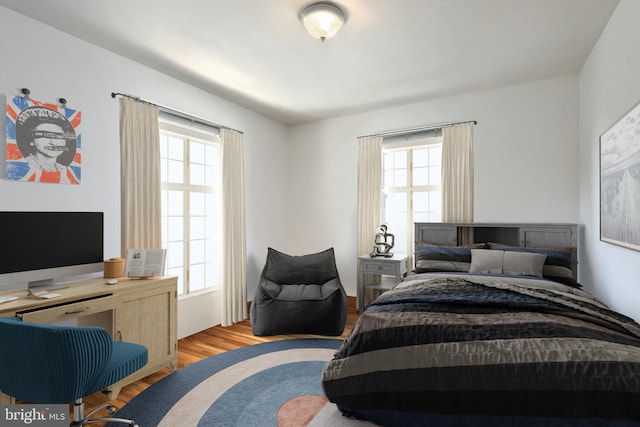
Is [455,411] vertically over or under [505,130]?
under

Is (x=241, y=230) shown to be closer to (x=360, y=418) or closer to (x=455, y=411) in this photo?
(x=360, y=418)

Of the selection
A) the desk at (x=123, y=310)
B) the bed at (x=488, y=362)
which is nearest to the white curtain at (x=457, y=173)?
the bed at (x=488, y=362)

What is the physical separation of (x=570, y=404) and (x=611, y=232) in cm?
165

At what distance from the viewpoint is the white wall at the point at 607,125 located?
6.63 feet

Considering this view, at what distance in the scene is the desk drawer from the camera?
1.90 metres

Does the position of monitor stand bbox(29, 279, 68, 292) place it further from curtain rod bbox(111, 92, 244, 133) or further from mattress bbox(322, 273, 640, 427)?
mattress bbox(322, 273, 640, 427)

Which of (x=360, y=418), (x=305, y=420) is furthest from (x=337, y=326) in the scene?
(x=360, y=418)

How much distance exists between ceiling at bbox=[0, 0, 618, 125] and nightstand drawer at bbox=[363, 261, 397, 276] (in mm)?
2040

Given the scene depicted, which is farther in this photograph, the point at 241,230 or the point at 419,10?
the point at 241,230

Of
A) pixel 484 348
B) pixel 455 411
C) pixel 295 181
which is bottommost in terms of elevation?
pixel 455 411

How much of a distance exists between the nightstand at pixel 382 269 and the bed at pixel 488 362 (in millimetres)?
1470

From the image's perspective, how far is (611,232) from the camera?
92.0 inches

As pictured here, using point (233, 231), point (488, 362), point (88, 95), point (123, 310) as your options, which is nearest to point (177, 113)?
point (88, 95)

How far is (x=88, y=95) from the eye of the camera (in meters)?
2.65
